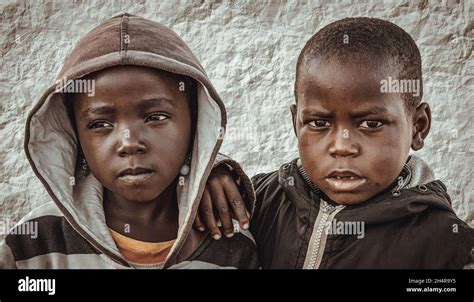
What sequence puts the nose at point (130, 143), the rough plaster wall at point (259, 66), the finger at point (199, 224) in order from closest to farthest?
the nose at point (130, 143) < the finger at point (199, 224) < the rough plaster wall at point (259, 66)

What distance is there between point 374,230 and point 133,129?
47 cm

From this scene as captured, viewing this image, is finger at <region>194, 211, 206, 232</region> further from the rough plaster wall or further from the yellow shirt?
the rough plaster wall

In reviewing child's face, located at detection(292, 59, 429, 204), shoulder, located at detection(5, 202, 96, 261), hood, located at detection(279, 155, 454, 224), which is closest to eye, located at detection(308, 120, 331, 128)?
child's face, located at detection(292, 59, 429, 204)

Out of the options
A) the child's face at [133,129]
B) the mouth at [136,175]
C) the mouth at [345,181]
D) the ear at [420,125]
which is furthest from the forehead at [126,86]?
the ear at [420,125]

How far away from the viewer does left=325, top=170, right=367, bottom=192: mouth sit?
1400 mm

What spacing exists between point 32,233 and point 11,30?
0.58 m

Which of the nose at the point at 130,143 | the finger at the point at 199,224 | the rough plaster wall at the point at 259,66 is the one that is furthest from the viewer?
the rough plaster wall at the point at 259,66

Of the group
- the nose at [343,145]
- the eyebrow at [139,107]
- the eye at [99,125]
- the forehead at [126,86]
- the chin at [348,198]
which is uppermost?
the forehead at [126,86]

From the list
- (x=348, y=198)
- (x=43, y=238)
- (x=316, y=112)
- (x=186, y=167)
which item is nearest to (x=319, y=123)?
(x=316, y=112)

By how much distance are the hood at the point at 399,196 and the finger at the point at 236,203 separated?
0.10 m

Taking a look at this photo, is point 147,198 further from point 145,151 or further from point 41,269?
point 41,269

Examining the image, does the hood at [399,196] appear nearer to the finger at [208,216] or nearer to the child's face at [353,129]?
the child's face at [353,129]

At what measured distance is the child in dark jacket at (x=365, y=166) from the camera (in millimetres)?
1385
